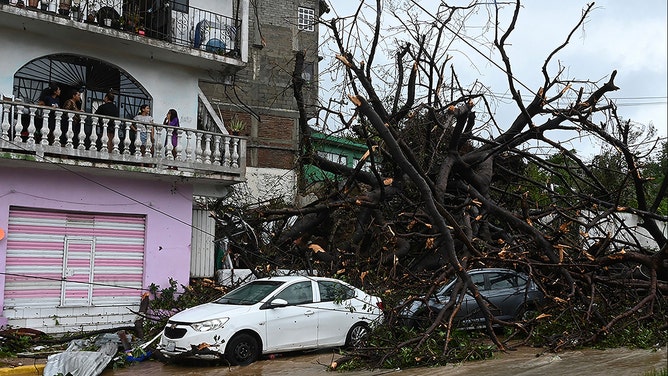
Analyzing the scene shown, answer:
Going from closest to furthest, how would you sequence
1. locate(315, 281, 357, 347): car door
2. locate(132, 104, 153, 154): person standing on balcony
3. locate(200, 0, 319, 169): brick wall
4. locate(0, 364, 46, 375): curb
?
locate(0, 364, 46, 375): curb < locate(315, 281, 357, 347): car door < locate(132, 104, 153, 154): person standing on balcony < locate(200, 0, 319, 169): brick wall

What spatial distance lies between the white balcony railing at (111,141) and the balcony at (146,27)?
6.32 ft

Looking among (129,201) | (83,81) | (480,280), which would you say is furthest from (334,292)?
(83,81)

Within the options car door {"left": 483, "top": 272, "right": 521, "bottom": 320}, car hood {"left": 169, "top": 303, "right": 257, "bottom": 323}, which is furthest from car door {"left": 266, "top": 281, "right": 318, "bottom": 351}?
car door {"left": 483, "top": 272, "right": 521, "bottom": 320}

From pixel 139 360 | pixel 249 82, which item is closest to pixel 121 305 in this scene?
pixel 139 360

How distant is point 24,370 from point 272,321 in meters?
4.06

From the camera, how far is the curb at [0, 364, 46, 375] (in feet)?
34.9

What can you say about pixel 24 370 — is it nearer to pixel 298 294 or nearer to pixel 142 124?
pixel 298 294

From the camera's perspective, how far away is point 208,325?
11.1m

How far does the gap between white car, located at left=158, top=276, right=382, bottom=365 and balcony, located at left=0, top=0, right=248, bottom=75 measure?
647 cm

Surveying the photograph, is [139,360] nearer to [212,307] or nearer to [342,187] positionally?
[212,307]

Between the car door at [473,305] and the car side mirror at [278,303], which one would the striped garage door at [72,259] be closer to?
the car side mirror at [278,303]

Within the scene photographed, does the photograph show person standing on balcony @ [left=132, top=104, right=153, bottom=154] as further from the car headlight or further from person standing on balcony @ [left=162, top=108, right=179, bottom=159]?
the car headlight

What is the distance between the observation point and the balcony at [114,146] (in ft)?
43.9

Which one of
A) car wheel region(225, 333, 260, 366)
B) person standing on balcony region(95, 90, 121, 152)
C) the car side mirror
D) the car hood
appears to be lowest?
car wheel region(225, 333, 260, 366)
